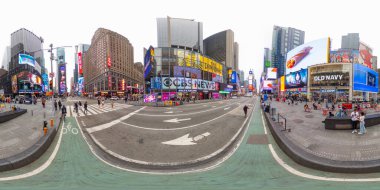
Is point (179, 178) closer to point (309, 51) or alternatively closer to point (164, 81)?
point (164, 81)

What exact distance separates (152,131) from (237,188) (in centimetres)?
889

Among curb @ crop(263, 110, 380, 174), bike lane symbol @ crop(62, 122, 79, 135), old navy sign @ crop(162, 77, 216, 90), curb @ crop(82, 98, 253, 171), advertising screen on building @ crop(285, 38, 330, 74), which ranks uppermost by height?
advertising screen on building @ crop(285, 38, 330, 74)

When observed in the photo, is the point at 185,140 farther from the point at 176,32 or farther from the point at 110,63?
the point at 176,32

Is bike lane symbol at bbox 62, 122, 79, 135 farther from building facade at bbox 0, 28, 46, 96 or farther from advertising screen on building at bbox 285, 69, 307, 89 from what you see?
advertising screen on building at bbox 285, 69, 307, 89

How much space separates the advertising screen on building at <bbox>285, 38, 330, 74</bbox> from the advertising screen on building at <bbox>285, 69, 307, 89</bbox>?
4737 mm

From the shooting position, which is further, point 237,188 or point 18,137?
point 18,137

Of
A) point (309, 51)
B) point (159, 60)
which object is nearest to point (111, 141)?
point (159, 60)

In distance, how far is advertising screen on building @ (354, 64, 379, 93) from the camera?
59.7 meters

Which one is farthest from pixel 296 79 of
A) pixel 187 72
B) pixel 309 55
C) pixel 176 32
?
pixel 176 32

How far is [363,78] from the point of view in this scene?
6281 centimetres

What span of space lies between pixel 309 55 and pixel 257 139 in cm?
8545

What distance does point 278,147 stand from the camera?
8930mm

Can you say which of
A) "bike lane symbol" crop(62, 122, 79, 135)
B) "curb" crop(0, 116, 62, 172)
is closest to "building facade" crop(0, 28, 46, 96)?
"bike lane symbol" crop(62, 122, 79, 135)

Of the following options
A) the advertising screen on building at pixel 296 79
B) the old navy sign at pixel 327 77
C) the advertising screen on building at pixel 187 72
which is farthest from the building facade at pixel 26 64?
the old navy sign at pixel 327 77
